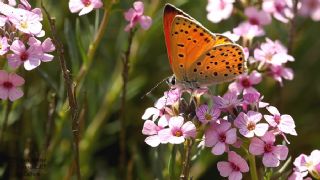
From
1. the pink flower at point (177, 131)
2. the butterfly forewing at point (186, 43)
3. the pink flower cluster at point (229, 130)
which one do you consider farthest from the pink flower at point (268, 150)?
the butterfly forewing at point (186, 43)

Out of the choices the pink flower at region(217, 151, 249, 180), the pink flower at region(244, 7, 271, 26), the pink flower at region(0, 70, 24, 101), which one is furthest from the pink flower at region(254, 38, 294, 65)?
the pink flower at region(0, 70, 24, 101)

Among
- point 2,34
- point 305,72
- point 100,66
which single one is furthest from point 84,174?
point 305,72

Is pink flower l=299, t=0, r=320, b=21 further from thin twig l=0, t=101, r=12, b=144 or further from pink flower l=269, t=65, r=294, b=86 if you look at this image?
thin twig l=0, t=101, r=12, b=144

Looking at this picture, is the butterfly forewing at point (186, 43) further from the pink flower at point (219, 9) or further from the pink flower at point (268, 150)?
the pink flower at point (219, 9)

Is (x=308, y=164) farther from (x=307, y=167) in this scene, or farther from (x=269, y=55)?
(x=269, y=55)

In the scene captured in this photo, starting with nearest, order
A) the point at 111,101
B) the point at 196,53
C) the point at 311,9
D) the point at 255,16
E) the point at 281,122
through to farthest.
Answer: the point at 281,122, the point at 196,53, the point at 255,16, the point at 111,101, the point at 311,9

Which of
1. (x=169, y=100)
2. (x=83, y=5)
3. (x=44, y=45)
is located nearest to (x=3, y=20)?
(x=44, y=45)
